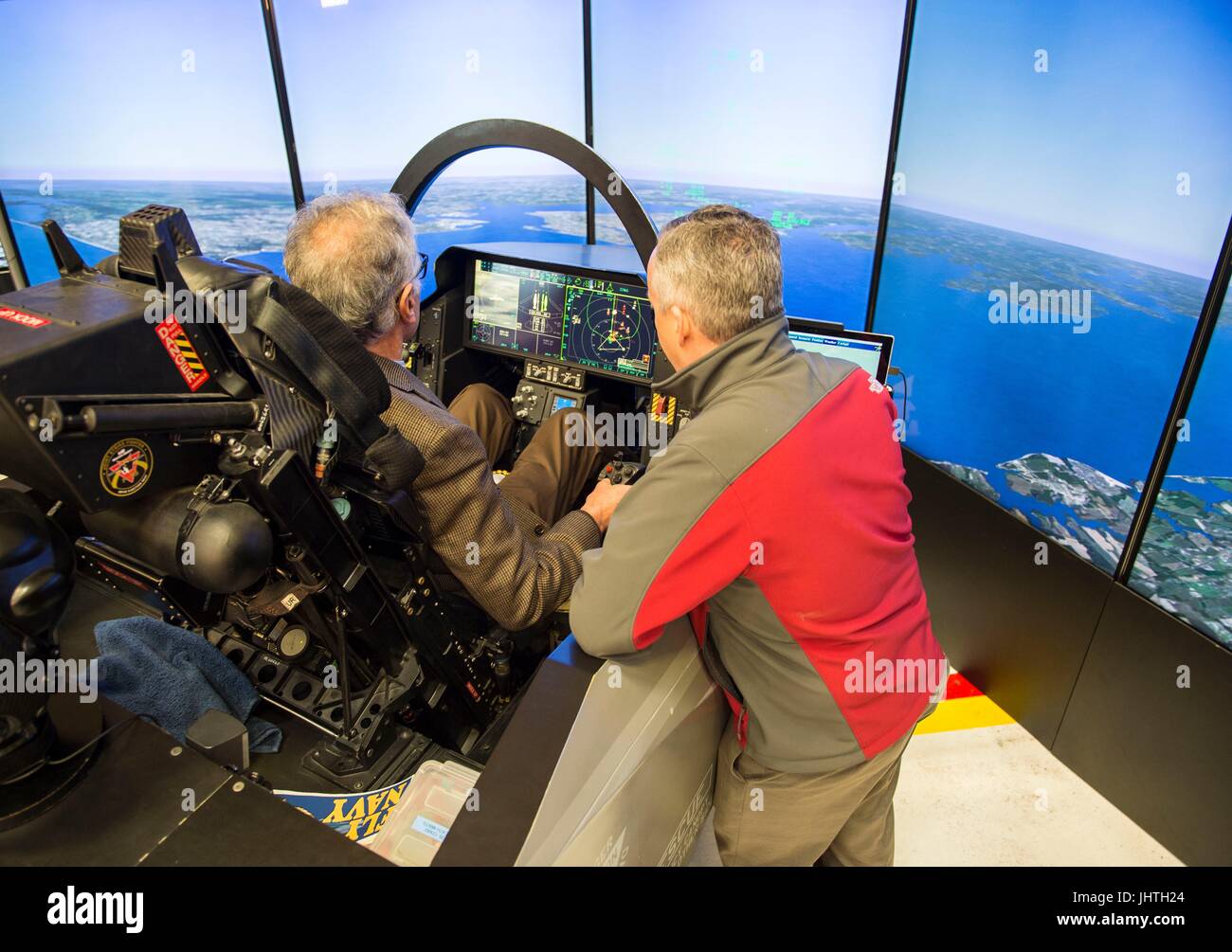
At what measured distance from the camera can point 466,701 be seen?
65.4 inches

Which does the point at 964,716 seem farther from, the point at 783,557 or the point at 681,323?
the point at 681,323

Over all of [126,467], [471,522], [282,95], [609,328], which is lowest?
[471,522]

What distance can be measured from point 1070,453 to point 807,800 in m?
1.42

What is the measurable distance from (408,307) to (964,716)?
2.19 metres

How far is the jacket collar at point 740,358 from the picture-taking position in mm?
1250

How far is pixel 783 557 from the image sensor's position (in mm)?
1203

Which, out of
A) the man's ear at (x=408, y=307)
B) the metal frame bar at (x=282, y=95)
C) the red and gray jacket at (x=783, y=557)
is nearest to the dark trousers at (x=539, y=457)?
the man's ear at (x=408, y=307)

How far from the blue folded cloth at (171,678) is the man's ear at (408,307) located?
0.77 metres

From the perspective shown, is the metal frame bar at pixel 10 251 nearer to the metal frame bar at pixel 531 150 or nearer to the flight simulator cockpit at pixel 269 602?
the metal frame bar at pixel 531 150

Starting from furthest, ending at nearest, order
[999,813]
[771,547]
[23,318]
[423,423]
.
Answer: [999,813] → [423,423] → [771,547] → [23,318]

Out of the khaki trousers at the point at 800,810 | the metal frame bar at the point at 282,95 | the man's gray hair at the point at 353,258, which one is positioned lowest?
the khaki trousers at the point at 800,810

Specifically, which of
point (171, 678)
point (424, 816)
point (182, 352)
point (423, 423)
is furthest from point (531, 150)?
point (424, 816)

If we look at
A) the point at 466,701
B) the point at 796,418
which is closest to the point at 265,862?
the point at 466,701
